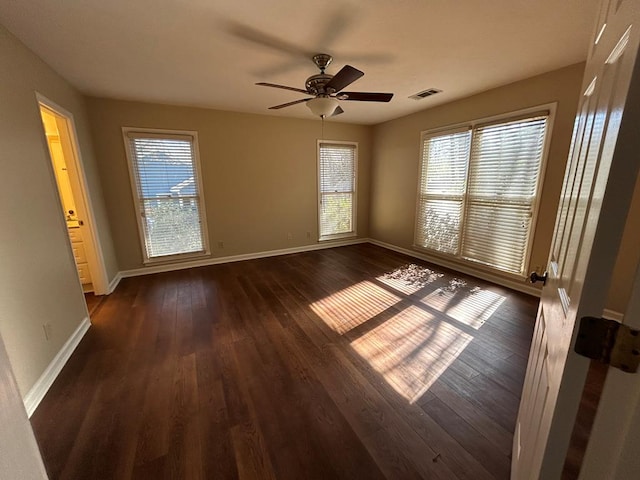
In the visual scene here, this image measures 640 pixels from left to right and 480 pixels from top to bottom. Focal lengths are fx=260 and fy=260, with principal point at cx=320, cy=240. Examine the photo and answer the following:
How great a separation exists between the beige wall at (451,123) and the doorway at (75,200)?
15.3 feet

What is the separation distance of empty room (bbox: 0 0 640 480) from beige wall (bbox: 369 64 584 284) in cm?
3

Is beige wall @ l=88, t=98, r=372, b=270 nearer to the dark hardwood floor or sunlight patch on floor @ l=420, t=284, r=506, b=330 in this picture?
the dark hardwood floor

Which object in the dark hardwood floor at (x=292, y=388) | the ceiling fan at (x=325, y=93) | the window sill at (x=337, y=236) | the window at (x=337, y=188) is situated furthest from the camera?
the window sill at (x=337, y=236)

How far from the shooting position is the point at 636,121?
445 mm

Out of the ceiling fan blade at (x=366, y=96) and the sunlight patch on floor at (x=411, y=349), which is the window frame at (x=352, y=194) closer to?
the ceiling fan blade at (x=366, y=96)

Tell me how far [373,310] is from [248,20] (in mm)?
2782

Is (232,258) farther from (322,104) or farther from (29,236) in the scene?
(322,104)

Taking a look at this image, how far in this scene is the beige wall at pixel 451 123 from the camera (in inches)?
108

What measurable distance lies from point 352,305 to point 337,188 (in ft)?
9.93

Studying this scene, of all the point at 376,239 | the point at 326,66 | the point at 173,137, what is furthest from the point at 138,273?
the point at 376,239

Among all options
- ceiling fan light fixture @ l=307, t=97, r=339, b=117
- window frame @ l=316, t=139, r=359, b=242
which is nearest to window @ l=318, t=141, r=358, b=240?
window frame @ l=316, t=139, r=359, b=242

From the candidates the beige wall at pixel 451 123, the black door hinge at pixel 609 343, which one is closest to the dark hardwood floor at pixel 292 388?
the black door hinge at pixel 609 343

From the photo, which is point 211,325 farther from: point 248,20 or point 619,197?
point 619,197

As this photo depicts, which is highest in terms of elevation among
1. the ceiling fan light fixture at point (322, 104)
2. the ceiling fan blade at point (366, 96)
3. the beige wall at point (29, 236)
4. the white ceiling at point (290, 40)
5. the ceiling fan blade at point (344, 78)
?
the white ceiling at point (290, 40)
